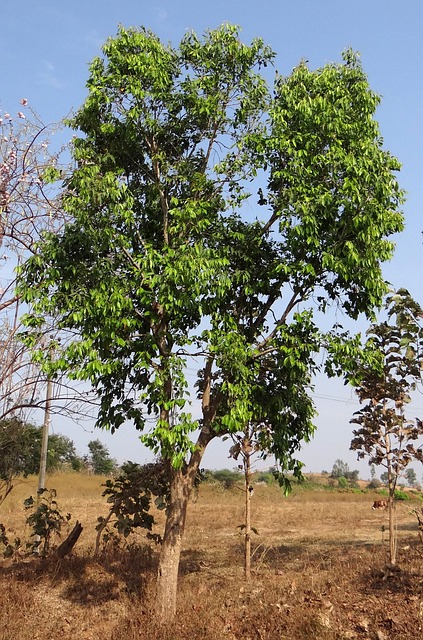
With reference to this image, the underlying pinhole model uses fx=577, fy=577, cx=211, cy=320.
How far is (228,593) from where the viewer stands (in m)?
11.4

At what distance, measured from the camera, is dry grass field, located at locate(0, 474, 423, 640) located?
30.8 ft

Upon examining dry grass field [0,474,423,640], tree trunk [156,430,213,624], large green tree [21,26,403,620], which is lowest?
dry grass field [0,474,423,640]

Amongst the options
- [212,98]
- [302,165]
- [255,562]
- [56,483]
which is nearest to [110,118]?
[212,98]

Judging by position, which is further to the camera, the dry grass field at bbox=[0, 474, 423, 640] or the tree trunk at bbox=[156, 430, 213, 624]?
the tree trunk at bbox=[156, 430, 213, 624]

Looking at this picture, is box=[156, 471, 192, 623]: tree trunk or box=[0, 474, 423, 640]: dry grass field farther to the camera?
box=[156, 471, 192, 623]: tree trunk

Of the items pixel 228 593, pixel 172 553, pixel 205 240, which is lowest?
pixel 228 593

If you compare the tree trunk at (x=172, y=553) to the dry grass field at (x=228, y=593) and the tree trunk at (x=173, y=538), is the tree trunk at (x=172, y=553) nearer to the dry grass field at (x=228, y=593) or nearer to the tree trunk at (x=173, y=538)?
the tree trunk at (x=173, y=538)

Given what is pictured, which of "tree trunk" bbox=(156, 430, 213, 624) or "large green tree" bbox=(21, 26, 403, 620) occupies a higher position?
"large green tree" bbox=(21, 26, 403, 620)

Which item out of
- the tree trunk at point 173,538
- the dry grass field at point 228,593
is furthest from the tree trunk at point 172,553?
the dry grass field at point 228,593

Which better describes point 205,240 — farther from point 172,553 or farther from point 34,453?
point 34,453

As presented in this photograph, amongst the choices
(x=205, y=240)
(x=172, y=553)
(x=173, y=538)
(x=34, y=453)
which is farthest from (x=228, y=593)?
(x=34, y=453)

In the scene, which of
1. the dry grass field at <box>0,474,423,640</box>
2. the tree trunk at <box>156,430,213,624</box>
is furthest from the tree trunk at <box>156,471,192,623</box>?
the dry grass field at <box>0,474,423,640</box>

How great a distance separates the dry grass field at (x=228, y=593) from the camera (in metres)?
9.40

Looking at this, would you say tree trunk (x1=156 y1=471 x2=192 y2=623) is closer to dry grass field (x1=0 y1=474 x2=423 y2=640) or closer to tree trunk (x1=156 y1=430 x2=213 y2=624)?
tree trunk (x1=156 y1=430 x2=213 y2=624)
